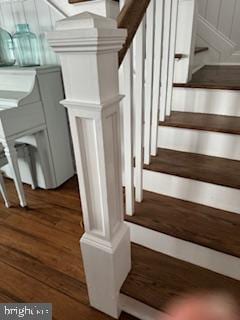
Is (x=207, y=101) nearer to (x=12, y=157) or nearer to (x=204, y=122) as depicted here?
(x=204, y=122)

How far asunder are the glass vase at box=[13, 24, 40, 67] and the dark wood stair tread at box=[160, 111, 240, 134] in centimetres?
136

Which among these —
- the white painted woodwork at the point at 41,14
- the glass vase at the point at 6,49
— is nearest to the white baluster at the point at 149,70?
the white painted woodwork at the point at 41,14

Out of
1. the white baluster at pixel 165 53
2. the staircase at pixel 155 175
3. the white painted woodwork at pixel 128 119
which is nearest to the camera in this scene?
the staircase at pixel 155 175

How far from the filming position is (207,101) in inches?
57.1

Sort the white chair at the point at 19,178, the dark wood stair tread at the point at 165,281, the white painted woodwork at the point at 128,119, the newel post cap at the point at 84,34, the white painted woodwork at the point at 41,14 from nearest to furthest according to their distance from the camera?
the newel post cap at the point at 84,34 < the white painted woodwork at the point at 128,119 < the dark wood stair tread at the point at 165,281 < the white painted woodwork at the point at 41,14 < the white chair at the point at 19,178

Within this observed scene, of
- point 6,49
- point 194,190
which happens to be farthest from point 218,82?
point 6,49

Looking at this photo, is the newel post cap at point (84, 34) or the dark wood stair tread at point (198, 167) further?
the dark wood stair tread at point (198, 167)

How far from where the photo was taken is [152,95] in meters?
1.13

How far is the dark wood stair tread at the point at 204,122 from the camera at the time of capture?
48.7 inches

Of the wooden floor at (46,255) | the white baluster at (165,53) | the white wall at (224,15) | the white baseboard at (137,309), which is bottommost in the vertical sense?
the wooden floor at (46,255)

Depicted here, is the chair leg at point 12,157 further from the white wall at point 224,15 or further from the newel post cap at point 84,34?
the white wall at point 224,15

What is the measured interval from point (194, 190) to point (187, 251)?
12.2 inches

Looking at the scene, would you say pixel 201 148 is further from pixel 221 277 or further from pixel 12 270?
pixel 12 270

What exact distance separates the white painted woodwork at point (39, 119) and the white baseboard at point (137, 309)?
3.98 feet
